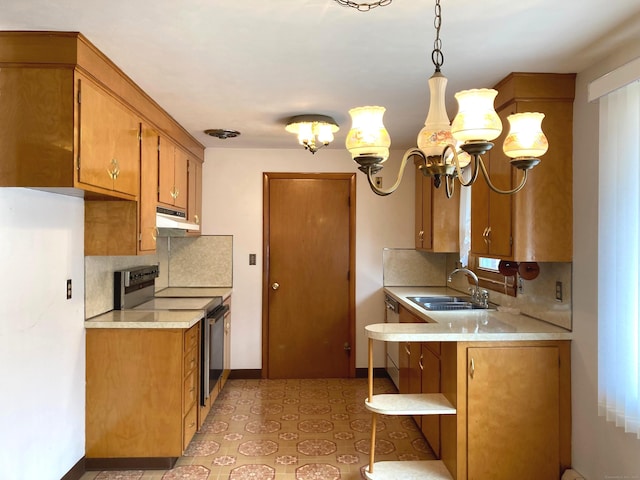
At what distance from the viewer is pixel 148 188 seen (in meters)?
2.95

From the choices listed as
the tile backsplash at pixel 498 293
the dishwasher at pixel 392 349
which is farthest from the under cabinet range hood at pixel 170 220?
the tile backsplash at pixel 498 293

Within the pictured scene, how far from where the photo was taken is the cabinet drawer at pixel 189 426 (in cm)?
278

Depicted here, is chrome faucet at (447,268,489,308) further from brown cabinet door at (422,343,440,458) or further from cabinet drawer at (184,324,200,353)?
cabinet drawer at (184,324,200,353)

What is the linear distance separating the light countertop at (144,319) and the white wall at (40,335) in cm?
13

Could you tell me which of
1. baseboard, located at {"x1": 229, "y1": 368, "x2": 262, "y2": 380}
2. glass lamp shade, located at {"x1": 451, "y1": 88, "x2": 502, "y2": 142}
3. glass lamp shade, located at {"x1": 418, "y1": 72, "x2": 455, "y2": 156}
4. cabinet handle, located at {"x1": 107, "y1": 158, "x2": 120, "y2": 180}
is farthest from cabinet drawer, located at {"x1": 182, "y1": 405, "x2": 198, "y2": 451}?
glass lamp shade, located at {"x1": 451, "y1": 88, "x2": 502, "y2": 142}

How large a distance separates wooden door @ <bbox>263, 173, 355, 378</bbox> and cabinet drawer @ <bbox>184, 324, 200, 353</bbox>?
1.45 meters

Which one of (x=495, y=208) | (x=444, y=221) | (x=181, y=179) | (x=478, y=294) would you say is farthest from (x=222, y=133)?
(x=478, y=294)

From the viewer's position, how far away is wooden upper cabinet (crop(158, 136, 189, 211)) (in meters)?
3.25

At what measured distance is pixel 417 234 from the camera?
4426mm

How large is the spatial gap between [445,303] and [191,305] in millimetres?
1993

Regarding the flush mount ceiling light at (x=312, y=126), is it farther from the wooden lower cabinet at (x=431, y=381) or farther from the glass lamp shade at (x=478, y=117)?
the glass lamp shade at (x=478, y=117)

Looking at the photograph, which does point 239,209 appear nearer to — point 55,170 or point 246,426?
point 246,426

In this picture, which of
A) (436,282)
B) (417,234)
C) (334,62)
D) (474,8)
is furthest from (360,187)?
(474,8)

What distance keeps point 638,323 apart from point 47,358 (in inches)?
112
